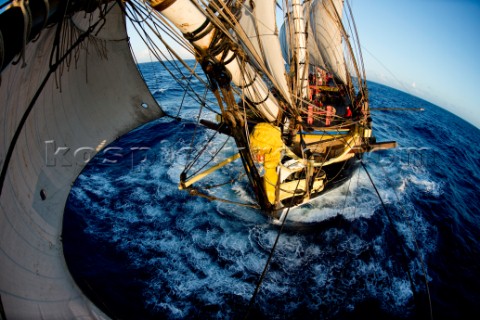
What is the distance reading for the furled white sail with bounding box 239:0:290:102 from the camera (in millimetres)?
4551

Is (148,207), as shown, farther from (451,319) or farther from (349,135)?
(451,319)

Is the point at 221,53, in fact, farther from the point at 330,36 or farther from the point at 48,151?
the point at 330,36

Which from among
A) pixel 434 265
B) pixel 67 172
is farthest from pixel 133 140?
pixel 434 265

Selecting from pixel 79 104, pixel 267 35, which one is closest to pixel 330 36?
pixel 267 35

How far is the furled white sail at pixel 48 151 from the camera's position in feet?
8.05

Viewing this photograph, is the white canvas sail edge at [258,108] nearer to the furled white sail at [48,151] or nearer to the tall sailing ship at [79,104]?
→ the tall sailing ship at [79,104]

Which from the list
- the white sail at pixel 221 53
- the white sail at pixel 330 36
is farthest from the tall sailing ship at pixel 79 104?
the white sail at pixel 330 36

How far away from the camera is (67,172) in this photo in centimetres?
434

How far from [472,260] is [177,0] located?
446 inches

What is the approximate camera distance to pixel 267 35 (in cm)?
462

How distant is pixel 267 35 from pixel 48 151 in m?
4.89

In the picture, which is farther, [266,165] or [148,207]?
[148,207]

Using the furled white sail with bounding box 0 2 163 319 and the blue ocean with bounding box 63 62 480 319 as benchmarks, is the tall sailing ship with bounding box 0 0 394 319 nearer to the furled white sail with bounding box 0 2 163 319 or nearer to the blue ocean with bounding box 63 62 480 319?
the furled white sail with bounding box 0 2 163 319

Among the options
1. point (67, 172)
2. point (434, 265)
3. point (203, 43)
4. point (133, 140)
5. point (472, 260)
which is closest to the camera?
point (203, 43)
